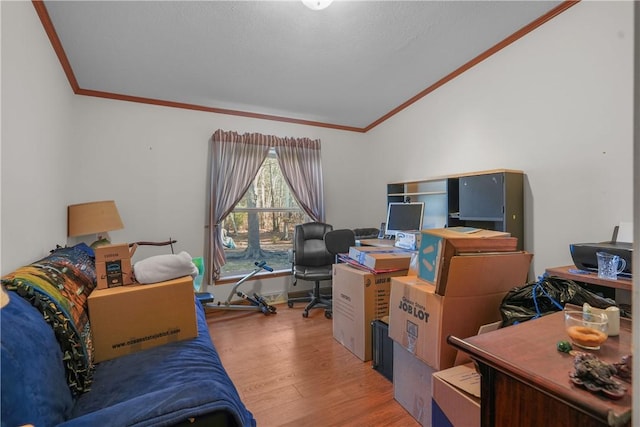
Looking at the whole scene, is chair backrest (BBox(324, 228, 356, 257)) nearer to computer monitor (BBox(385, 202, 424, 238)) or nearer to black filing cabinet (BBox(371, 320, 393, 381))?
computer monitor (BBox(385, 202, 424, 238))

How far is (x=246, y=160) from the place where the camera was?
3.52 meters

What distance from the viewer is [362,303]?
2.14 metres

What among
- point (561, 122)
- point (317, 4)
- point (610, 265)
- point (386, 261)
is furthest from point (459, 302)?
point (317, 4)

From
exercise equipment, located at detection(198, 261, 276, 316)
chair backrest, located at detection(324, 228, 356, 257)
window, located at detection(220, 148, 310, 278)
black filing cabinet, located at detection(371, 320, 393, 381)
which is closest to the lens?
black filing cabinet, located at detection(371, 320, 393, 381)

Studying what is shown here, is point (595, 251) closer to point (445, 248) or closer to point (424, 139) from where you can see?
point (445, 248)

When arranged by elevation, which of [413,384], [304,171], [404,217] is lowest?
[413,384]

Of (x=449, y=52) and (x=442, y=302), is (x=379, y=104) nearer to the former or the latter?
(x=449, y=52)

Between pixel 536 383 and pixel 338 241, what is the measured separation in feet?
8.16

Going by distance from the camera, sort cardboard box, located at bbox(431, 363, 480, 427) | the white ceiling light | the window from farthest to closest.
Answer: the window
the white ceiling light
cardboard box, located at bbox(431, 363, 480, 427)

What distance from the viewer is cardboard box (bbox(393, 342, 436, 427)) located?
150 centimetres

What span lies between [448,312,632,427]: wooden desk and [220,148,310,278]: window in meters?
3.19

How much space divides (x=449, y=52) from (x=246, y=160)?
8.18 feet

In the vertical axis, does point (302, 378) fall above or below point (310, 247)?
below

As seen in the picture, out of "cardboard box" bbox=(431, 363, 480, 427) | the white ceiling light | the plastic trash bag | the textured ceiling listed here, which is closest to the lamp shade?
the textured ceiling
